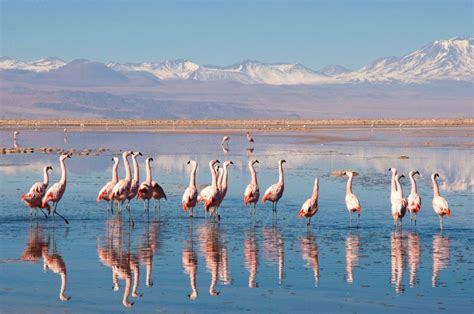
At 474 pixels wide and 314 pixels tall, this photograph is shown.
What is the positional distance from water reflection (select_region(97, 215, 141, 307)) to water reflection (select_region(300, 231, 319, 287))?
2475 millimetres

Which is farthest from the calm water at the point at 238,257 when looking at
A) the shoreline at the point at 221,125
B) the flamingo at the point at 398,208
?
the shoreline at the point at 221,125

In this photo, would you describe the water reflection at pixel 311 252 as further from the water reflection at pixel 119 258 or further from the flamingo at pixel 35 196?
→ the flamingo at pixel 35 196

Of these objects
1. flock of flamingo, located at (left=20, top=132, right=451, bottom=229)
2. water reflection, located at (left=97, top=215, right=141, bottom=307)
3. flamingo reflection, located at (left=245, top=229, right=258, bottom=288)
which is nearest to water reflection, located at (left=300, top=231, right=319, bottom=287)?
flamingo reflection, located at (left=245, top=229, right=258, bottom=288)

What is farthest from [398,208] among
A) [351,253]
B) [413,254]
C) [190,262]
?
[190,262]

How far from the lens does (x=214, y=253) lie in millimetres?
14625

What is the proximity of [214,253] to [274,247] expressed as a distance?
1119mm

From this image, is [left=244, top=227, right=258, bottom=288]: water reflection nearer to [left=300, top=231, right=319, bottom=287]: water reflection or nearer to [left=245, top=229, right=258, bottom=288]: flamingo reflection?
[left=245, top=229, right=258, bottom=288]: flamingo reflection

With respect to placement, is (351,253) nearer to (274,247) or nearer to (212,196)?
(274,247)

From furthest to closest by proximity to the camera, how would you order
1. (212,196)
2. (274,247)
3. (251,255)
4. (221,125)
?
(221,125) < (212,196) < (274,247) < (251,255)

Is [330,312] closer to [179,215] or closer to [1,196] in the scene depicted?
[179,215]

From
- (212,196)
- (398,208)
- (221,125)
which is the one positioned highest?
(221,125)

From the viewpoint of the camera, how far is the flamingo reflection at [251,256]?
502 inches

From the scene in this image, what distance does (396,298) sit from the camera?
1159 cm

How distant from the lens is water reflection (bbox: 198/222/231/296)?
12762mm
